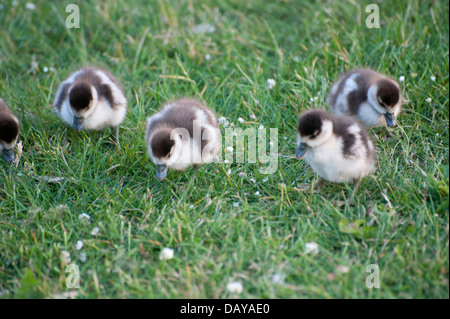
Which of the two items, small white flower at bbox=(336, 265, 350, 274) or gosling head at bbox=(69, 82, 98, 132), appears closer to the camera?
small white flower at bbox=(336, 265, 350, 274)

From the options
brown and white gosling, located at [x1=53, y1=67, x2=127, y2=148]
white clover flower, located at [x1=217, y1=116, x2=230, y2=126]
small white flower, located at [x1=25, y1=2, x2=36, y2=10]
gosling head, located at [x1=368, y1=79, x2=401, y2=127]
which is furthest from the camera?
small white flower, located at [x1=25, y1=2, x2=36, y2=10]

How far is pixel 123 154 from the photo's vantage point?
3.82 m

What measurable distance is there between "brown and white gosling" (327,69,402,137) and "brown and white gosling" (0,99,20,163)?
102 inches

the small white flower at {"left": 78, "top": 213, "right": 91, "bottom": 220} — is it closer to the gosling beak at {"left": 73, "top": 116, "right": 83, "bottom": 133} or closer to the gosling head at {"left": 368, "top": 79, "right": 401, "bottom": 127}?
the gosling beak at {"left": 73, "top": 116, "right": 83, "bottom": 133}

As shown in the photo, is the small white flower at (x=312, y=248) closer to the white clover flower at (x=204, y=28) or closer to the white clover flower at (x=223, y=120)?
the white clover flower at (x=223, y=120)

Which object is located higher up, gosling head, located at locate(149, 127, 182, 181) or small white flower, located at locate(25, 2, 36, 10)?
small white flower, located at locate(25, 2, 36, 10)

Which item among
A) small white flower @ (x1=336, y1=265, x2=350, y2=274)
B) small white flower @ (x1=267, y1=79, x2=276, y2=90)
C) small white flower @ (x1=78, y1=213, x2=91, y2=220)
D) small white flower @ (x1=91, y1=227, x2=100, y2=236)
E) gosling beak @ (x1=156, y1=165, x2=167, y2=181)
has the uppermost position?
small white flower @ (x1=267, y1=79, x2=276, y2=90)

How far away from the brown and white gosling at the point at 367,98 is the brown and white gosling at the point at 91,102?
186 centimetres

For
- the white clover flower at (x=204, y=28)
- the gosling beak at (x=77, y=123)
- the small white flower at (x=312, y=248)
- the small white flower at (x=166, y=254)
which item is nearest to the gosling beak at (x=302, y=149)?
the small white flower at (x=312, y=248)

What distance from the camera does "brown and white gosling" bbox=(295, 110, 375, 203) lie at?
307 cm

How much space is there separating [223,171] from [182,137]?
46 cm

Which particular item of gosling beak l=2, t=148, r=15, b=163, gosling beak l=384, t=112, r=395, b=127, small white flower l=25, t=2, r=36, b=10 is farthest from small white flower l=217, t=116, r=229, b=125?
small white flower l=25, t=2, r=36, b=10

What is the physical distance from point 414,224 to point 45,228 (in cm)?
243
